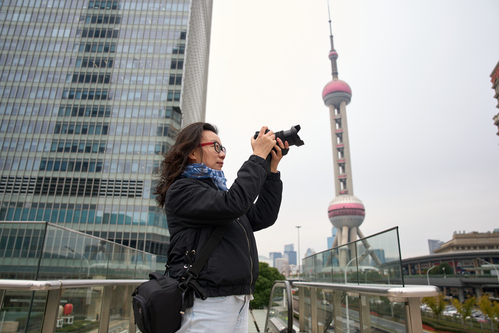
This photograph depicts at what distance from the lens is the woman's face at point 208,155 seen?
1610 millimetres

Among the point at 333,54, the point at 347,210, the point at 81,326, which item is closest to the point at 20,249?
the point at 81,326

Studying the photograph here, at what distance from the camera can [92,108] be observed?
42.2m

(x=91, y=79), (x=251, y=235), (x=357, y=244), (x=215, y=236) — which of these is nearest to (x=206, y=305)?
(x=215, y=236)

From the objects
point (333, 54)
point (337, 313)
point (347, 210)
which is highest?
point (333, 54)

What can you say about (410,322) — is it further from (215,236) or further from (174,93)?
(174,93)

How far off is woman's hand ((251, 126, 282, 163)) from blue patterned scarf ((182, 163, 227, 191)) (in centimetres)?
21

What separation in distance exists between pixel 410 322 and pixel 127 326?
3347mm

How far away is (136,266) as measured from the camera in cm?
647

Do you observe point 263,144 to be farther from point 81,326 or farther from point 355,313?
point 81,326

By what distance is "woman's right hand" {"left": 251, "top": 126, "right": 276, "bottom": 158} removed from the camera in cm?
153

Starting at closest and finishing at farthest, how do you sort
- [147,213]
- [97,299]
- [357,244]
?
[97,299], [357,244], [147,213]

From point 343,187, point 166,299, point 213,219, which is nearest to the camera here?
point 166,299

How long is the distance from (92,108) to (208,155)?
4565 cm

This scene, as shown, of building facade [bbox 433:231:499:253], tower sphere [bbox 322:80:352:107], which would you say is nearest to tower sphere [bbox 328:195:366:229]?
building facade [bbox 433:231:499:253]
